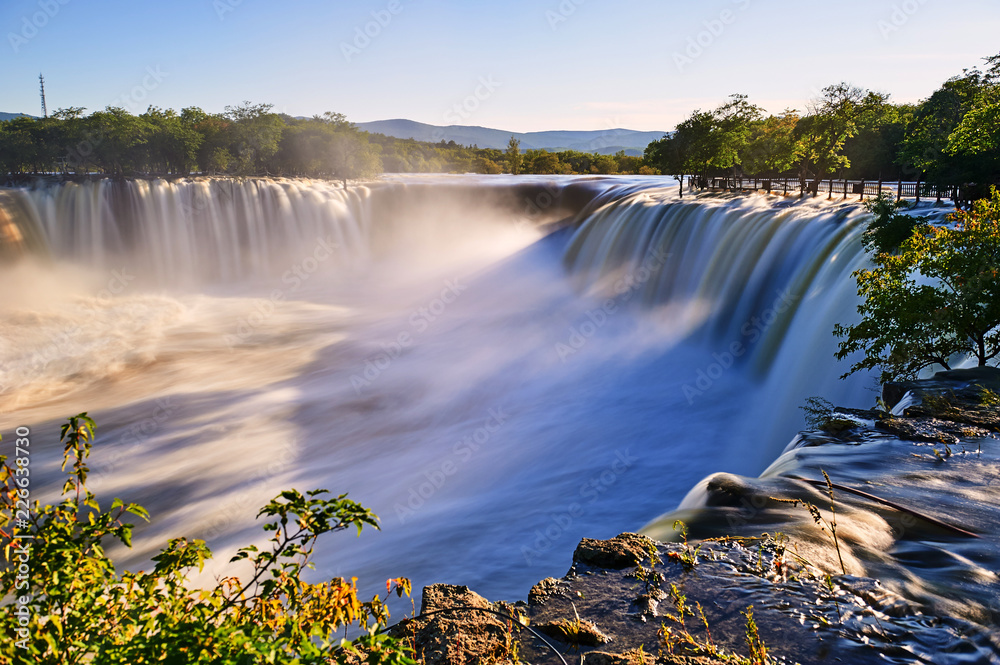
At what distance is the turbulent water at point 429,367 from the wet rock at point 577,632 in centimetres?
417

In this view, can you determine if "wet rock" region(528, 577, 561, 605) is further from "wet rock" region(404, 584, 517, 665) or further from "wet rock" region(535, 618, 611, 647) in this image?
"wet rock" region(535, 618, 611, 647)

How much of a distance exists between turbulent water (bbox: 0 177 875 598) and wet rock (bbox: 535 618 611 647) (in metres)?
4.17

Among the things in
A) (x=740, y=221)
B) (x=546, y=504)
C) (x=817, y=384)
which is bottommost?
(x=546, y=504)

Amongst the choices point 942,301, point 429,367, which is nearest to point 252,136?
point 429,367

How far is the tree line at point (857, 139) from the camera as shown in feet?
89.5

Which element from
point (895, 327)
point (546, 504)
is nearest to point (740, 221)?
point (895, 327)

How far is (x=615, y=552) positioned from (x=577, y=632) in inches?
50.1

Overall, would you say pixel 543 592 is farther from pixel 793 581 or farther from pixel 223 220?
pixel 223 220

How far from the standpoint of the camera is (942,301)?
8.88m

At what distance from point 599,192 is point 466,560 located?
36.8 metres

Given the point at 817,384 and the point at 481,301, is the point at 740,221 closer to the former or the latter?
the point at 817,384

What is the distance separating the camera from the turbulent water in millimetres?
11492

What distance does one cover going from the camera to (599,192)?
4253 cm

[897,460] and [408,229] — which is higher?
[408,229]
